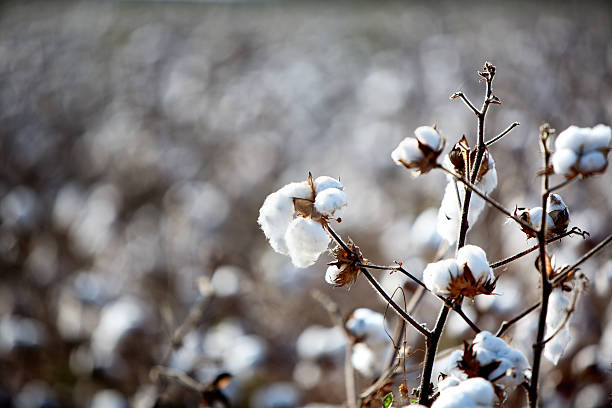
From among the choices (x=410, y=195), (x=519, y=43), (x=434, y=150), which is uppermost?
(x=519, y=43)

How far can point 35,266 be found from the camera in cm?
252

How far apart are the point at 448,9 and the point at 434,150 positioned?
6.29 meters

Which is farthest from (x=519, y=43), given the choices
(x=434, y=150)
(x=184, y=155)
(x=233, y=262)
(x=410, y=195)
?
(x=434, y=150)

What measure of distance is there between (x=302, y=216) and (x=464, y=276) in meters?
0.21

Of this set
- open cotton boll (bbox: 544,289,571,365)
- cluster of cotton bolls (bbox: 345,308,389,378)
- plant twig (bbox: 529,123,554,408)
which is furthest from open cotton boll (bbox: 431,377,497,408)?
cluster of cotton bolls (bbox: 345,308,389,378)

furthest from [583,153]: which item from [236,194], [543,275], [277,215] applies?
[236,194]

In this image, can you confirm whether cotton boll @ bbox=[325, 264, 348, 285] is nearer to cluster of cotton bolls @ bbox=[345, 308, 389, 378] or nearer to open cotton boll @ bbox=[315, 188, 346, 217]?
open cotton boll @ bbox=[315, 188, 346, 217]

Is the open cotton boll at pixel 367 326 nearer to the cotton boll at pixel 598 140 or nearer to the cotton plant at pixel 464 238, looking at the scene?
the cotton plant at pixel 464 238

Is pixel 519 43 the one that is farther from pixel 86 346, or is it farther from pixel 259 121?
pixel 86 346

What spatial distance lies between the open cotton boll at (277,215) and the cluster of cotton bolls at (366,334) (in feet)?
1.17

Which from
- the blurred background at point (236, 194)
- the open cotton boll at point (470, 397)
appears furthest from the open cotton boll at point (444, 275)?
the blurred background at point (236, 194)

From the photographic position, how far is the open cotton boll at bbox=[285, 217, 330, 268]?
654 mm

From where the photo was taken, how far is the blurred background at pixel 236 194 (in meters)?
1.58

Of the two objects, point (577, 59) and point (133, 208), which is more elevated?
point (577, 59)
